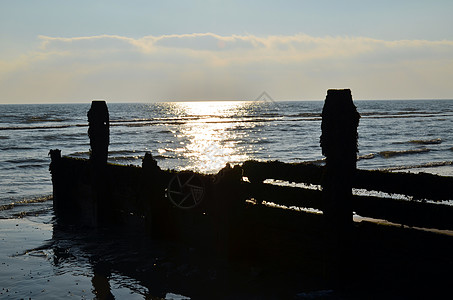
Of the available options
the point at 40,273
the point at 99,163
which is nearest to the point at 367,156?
the point at 99,163

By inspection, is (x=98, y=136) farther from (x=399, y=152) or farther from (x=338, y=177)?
(x=399, y=152)

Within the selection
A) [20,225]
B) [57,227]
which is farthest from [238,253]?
[20,225]

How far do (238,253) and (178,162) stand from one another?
2855 cm

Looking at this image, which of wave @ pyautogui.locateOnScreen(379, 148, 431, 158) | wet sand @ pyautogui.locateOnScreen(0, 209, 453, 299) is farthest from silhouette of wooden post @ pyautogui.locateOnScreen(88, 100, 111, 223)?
wave @ pyautogui.locateOnScreen(379, 148, 431, 158)

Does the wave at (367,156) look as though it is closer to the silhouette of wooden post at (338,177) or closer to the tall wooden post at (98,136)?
the tall wooden post at (98,136)

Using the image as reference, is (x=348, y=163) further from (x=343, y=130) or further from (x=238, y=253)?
(x=238, y=253)

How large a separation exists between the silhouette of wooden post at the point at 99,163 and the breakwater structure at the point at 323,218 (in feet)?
5.74

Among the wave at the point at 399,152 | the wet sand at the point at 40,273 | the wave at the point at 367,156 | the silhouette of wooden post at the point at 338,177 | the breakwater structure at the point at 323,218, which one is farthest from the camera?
the wave at the point at 399,152

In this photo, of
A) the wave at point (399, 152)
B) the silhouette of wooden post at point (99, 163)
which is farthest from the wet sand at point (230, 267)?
the wave at point (399, 152)

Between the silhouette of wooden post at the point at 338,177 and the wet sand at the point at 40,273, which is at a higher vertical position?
the silhouette of wooden post at the point at 338,177

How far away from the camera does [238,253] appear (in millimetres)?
9602

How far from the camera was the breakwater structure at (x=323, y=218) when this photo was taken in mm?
7164

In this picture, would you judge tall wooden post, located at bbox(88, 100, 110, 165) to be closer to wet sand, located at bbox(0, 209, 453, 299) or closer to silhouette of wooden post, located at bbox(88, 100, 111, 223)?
silhouette of wooden post, located at bbox(88, 100, 111, 223)

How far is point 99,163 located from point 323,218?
7.67 metres
